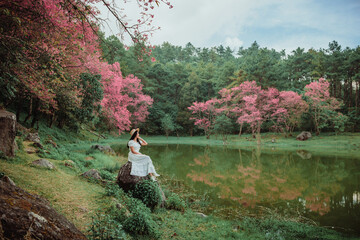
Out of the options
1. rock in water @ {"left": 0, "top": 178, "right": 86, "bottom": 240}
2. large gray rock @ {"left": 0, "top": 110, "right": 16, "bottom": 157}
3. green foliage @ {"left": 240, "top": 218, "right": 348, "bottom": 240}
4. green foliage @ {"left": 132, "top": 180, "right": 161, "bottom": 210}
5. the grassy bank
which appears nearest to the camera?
rock in water @ {"left": 0, "top": 178, "right": 86, "bottom": 240}

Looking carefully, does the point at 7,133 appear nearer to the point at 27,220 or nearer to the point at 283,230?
the point at 27,220

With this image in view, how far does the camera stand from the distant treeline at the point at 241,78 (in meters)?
32.2

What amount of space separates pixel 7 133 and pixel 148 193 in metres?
4.82

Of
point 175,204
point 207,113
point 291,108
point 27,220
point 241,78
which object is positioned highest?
point 241,78

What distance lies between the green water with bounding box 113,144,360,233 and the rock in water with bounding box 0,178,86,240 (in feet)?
18.8

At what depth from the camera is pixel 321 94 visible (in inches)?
1153

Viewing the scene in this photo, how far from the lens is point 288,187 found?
359 inches

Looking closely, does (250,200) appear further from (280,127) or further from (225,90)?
(225,90)

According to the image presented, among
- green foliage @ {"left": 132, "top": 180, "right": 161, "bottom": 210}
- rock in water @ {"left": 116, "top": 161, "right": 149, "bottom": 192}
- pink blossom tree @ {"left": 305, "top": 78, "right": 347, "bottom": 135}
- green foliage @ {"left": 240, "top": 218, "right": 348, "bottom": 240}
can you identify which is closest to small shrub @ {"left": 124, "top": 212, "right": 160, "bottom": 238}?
green foliage @ {"left": 132, "top": 180, "right": 161, "bottom": 210}

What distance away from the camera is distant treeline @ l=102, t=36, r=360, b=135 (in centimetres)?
3219

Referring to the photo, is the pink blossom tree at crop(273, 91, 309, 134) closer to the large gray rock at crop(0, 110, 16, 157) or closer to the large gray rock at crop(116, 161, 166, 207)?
the large gray rock at crop(116, 161, 166, 207)

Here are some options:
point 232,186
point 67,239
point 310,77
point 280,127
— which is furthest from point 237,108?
point 67,239

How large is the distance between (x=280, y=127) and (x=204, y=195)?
90.7ft

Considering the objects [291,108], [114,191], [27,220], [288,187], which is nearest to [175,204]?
[114,191]
